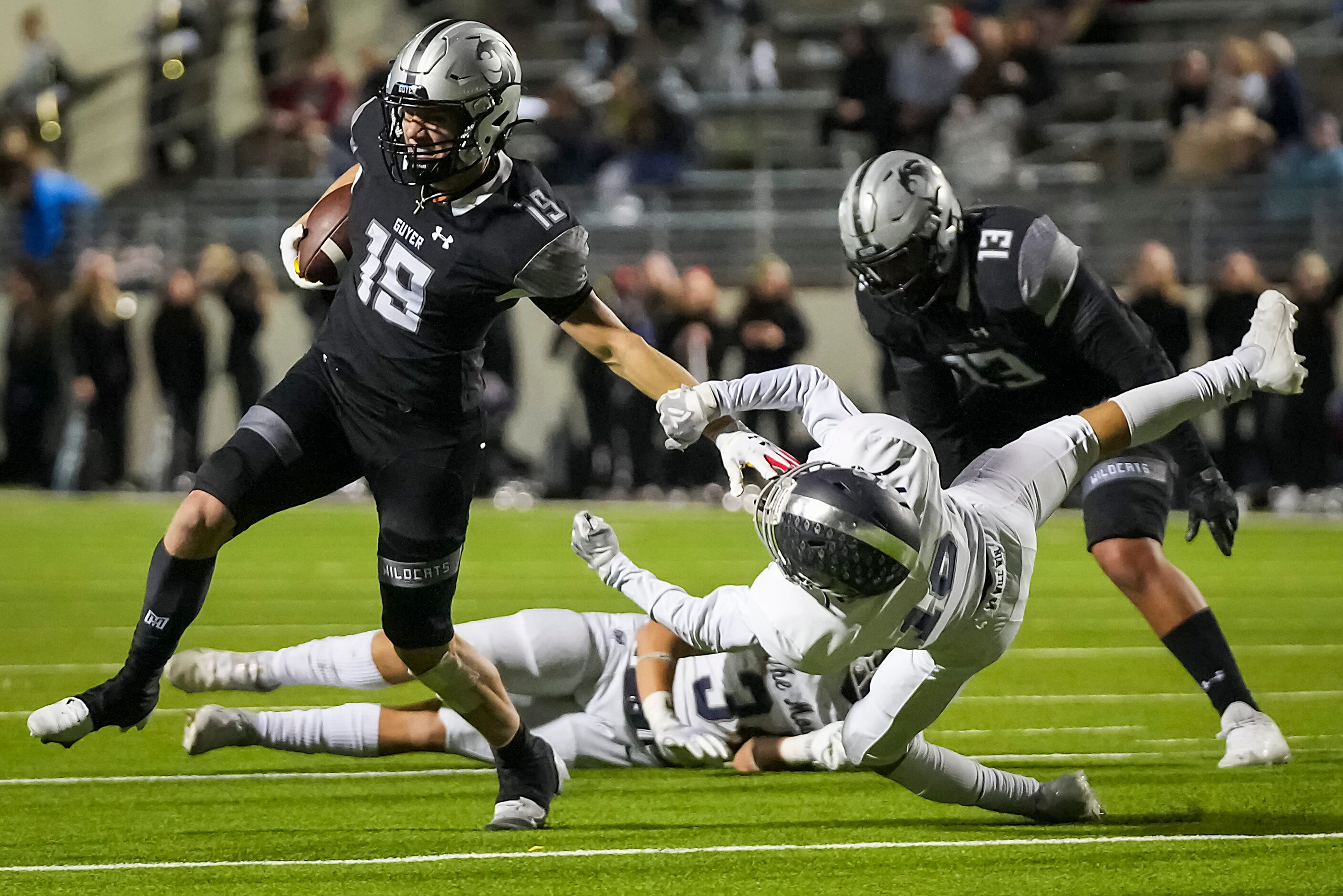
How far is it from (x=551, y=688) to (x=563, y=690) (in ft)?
0.14

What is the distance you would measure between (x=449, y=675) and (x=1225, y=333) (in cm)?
1010

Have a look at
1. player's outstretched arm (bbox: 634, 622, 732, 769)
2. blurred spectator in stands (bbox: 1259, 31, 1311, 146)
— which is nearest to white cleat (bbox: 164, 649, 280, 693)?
player's outstretched arm (bbox: 634, 622, 732, 769)

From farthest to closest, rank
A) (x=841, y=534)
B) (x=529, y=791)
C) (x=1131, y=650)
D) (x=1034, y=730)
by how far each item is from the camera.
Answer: (x=1131, y=650) < (x=1034, y=730) < (x=529, y=791) < (x=841, y=534)

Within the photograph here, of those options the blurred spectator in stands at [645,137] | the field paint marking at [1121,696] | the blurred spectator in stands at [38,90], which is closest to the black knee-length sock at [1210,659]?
the field paint marking at [1121,696]

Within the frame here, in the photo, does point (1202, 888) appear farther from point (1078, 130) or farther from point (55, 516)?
point (1078, 130)

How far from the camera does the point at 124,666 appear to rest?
489cm

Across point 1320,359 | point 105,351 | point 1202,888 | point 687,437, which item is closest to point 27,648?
point 687,437

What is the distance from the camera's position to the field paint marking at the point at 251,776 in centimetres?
572

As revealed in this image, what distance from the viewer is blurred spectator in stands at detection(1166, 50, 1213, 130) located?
51.2 feet

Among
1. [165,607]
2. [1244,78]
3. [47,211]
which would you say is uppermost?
[1244,78]

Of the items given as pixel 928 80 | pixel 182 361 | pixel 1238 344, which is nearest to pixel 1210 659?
pixel 1238 344

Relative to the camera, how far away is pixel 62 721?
189 inches

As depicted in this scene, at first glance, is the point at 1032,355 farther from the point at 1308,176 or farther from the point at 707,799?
the point at 1308,176

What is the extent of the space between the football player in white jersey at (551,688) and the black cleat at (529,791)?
0.34 m
